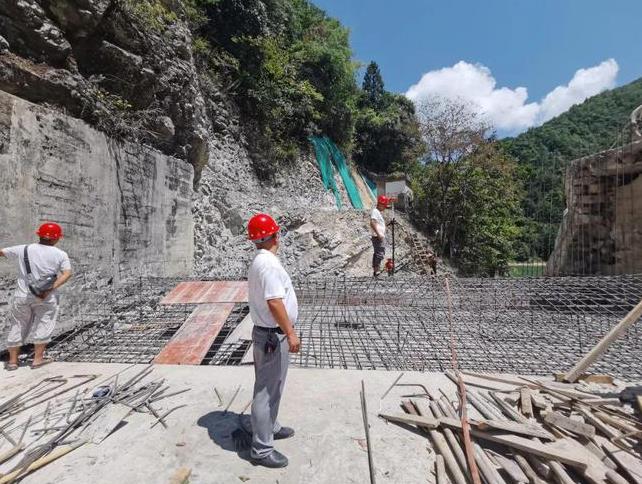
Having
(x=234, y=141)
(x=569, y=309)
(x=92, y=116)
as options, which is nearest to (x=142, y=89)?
(x=92, y=116)

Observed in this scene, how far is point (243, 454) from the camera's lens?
2.23 metres

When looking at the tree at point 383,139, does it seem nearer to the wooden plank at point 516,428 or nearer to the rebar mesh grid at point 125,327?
the rebar mesh grid at point 125,327

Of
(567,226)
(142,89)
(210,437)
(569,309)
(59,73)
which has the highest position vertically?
(142,89)

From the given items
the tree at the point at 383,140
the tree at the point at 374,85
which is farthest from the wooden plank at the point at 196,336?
the tree at the point at 374,85

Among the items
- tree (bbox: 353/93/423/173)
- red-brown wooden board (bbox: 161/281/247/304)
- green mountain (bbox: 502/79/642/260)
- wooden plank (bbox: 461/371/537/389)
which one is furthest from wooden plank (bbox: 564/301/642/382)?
tree (bbox: 353/93/423/173)

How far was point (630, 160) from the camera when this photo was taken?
6.88m

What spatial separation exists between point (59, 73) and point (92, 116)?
25.6 inches

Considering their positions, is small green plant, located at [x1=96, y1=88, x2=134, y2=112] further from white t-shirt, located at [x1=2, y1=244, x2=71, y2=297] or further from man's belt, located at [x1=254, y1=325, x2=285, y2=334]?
man's belt, located at [x1=254, y1=325, x2=285, y2=334]

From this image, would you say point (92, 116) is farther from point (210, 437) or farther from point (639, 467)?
point (639, 467)

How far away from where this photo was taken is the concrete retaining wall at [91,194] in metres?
3.87

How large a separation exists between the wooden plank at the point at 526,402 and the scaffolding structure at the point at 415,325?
0.80 metres

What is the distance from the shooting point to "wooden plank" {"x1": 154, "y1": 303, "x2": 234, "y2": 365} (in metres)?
3.78

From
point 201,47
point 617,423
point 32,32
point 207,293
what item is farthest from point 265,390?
point 201,47

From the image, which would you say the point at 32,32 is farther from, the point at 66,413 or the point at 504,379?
the point at 504,379
